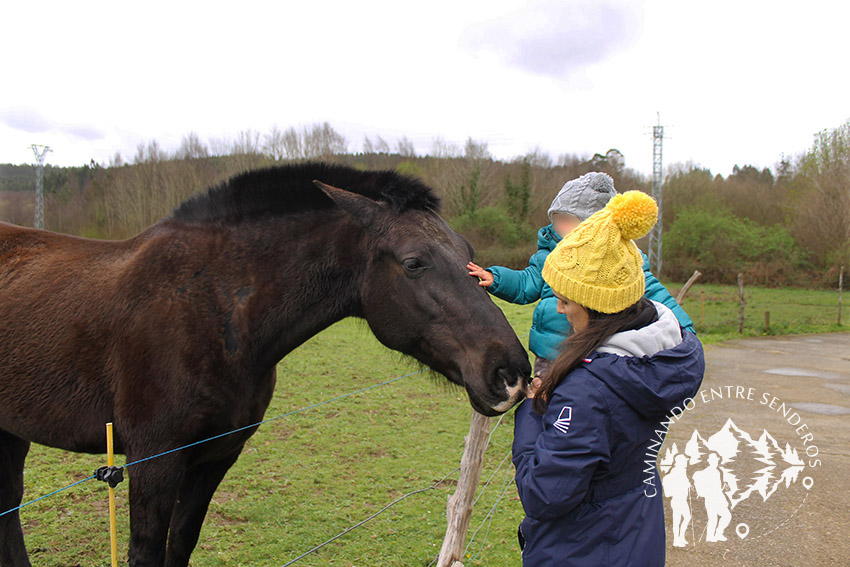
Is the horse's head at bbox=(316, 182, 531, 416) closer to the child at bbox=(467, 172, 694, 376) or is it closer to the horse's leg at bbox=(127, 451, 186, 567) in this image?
the child at bbox=(467, 172, 694, 376)

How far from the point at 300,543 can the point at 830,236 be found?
38586 millimetres

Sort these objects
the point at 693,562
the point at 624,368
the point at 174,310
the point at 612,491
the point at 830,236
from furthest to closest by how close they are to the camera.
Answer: the point at 830,236 → the point at 693,562 → the point at 174,310 → the point at 612,491 → the point at 624,368

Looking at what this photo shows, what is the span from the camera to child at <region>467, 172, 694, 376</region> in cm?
243

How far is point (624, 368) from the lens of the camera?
1.56 m

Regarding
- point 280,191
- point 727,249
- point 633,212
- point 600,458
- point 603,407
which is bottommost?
point 727,249

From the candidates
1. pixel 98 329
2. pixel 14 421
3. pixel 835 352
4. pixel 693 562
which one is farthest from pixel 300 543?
pixel 835 352

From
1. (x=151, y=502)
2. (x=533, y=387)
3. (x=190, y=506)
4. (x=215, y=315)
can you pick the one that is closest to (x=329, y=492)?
(x=190, y=506)

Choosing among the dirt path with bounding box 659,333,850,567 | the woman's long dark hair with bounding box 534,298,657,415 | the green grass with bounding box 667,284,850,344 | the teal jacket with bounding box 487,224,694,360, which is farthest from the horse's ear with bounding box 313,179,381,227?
the green grass with bounding box 667,284,850,344

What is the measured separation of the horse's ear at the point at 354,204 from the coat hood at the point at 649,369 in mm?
1215

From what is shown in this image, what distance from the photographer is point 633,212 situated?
5.54ft

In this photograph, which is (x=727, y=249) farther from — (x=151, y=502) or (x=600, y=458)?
(x=151, y=502)

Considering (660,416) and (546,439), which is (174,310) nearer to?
(546,439)

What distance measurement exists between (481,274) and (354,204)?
66 cm

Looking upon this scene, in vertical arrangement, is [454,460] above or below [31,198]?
below
